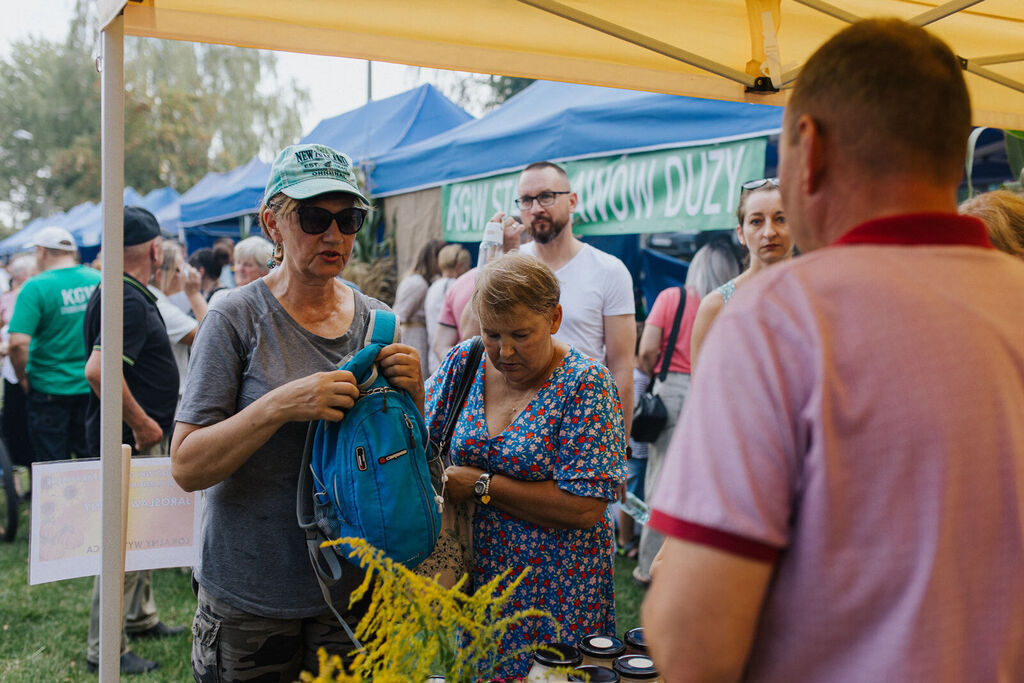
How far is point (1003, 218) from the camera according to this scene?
1.92m

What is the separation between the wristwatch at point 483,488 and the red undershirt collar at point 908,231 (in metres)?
1.34

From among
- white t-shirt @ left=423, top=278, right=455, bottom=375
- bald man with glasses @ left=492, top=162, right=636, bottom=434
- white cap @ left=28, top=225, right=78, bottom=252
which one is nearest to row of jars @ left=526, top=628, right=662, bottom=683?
bald man with glasses @ left=492, top=162, right=636, bottom=434

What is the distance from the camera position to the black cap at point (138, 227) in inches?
150

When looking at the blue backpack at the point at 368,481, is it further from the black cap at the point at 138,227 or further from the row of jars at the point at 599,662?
the black cap at the point at 138,227

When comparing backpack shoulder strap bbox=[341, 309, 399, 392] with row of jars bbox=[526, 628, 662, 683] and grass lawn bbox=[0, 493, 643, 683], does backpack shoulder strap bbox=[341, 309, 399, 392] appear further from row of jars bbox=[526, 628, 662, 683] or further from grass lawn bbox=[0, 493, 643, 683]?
grass lawn bbox=[0, 493, 643, 683]

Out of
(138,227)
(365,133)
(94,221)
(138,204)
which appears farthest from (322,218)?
(94,221)

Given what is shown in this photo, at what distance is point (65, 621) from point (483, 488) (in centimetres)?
352

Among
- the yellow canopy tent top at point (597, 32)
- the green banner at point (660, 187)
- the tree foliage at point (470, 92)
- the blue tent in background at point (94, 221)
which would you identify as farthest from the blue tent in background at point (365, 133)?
the tree foliage at point (470, 92)

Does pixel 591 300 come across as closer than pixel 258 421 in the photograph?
No

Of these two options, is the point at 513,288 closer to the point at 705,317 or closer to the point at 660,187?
the point at 705,317

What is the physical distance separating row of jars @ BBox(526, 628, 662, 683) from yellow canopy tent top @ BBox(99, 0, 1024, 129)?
1.53 metres

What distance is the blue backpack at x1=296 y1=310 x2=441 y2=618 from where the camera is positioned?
1.67m

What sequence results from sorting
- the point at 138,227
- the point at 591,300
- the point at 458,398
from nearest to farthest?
the point at 458,398, the point at 591,300, the point at 138,227

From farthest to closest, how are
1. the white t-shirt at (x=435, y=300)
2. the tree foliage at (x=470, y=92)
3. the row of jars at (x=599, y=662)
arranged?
1. the tree foliage at (x=470, y=92)
2. the white t-shirt at (x=435, y=300)
3. the row of jars at (x=599, y=662)
